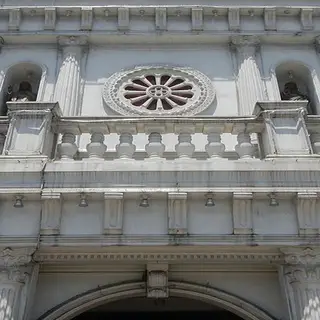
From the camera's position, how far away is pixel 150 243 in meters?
8.62

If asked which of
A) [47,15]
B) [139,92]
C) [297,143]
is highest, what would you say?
[47,15]

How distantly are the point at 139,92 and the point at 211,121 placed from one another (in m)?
5.57

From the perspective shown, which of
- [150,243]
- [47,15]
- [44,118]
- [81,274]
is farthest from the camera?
[47,15]

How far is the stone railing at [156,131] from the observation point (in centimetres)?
980

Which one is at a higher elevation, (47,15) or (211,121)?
(47,15)

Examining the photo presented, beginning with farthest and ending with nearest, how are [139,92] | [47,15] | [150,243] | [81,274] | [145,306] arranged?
[47,15] → [139,92] → [145,306] → [81,274] → [150,243]

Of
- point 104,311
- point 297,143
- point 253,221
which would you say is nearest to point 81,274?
point 104,311

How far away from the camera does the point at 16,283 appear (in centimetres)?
848

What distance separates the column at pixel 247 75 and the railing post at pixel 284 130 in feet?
12.8

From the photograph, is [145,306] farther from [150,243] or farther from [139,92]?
[139,92]

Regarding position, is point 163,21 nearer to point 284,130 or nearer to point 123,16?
point 123,16

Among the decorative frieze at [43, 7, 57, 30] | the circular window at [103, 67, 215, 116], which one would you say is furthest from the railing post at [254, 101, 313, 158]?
the decorative frieze at [43, 7, 57, 30]

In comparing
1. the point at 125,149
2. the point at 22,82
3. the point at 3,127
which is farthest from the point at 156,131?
the point at 22,82

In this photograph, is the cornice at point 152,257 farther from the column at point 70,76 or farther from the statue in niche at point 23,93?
the statue in niche at point 23,93
